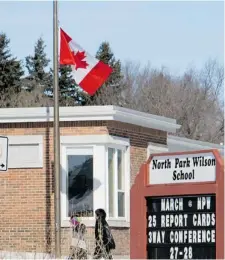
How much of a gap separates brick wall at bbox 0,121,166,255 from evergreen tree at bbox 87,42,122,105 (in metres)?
37.7

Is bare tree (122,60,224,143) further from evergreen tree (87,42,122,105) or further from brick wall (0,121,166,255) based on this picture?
brick wall (0,121,166,255)

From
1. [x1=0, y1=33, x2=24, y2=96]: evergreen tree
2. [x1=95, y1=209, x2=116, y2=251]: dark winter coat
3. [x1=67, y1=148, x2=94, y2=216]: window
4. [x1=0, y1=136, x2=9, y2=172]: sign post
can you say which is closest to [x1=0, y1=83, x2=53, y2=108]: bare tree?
[x1=0, y1=33, x2=24, y2=96]: evergreen tree

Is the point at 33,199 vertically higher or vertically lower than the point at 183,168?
higher

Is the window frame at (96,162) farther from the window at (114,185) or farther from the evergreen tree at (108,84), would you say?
the evergreen tree at (108,84)

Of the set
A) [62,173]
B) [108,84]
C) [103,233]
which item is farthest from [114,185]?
[108,84]

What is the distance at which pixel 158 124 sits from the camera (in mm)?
26375

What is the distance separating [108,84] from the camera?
6341cm

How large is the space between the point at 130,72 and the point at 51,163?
44576mm

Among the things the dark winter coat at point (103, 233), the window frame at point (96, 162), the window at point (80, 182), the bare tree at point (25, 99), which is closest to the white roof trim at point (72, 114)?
the window frame at point (96, 162)

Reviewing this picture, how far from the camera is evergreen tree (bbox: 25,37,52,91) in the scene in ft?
214

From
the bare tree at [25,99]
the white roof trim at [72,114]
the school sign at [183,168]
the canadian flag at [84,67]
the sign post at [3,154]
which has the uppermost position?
the bare tree at [25,99]

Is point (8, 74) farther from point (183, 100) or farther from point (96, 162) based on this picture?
point (96, 162)

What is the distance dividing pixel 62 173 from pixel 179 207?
1288cm

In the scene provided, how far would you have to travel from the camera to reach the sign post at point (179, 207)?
36.0ft
